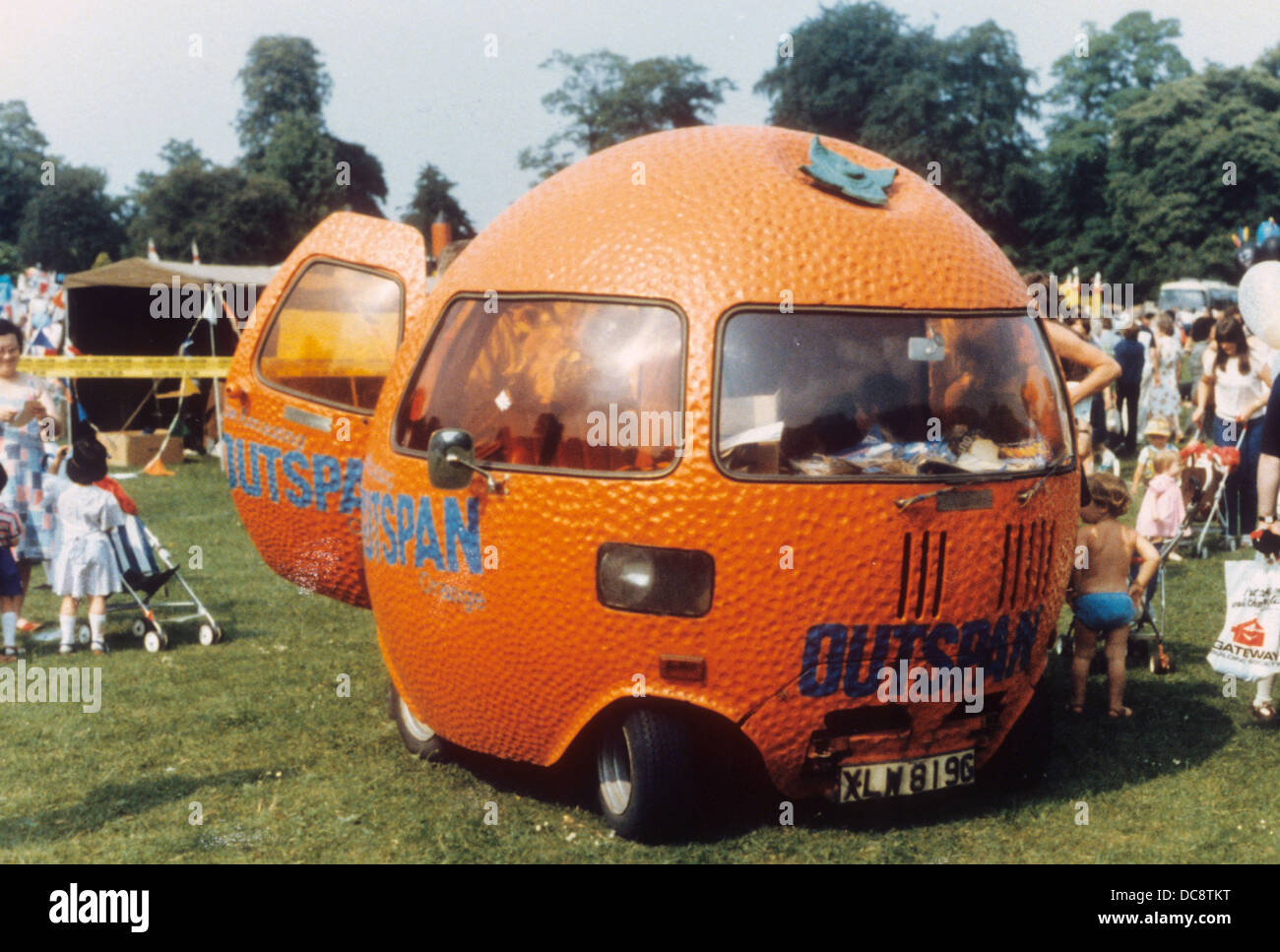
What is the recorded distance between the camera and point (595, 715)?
5.20m

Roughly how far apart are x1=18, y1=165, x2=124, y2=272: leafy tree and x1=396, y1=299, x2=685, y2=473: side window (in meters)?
75.0

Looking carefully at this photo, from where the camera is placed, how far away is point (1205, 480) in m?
12.1

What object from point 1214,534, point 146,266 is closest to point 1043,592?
point 1214,534

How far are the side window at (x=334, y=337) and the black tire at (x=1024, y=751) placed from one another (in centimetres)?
342

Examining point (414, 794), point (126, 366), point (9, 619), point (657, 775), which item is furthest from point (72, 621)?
point (126, 366)

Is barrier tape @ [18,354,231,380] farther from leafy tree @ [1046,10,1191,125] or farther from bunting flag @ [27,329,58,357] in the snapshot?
leafy tree @ [1046,10,1191,125]

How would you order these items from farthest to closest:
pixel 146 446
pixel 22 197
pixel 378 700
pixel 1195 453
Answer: pixel 22 197
pixel 146 446
pixel 1195 453
pixel 378 700

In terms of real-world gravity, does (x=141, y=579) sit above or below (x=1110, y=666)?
below

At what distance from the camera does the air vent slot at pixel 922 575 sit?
497cm

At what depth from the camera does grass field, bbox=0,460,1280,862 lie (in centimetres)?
523

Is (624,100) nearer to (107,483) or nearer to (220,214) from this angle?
(220,214)

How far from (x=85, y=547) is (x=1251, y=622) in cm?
697

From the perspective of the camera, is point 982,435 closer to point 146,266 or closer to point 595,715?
point 595,715

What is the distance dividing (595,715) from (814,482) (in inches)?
48.8
